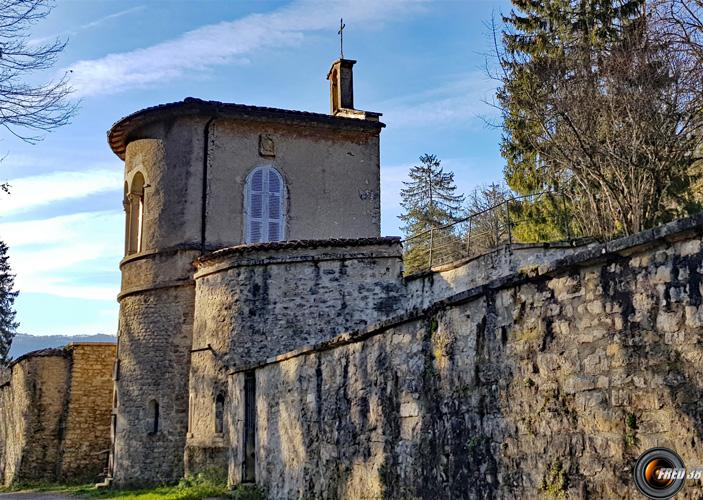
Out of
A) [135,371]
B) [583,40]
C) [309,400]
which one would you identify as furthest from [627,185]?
[135,371]

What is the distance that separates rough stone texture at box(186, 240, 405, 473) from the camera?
1473cm

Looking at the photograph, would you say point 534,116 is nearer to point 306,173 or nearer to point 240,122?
point 306,173

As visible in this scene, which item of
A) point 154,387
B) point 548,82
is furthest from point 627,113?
point 154,387

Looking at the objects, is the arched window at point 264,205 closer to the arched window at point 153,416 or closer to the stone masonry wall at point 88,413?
the arched window at point 153,416

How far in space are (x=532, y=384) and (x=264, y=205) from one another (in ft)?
42.7

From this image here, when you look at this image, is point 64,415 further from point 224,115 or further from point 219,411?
point 224,115

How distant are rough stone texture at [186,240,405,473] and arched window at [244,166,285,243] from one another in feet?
10.3

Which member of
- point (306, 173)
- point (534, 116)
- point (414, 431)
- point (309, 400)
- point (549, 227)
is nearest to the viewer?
Result: point (414, 431)

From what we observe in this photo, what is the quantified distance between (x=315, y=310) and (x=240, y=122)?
607cm

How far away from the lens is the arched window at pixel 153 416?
17.2m

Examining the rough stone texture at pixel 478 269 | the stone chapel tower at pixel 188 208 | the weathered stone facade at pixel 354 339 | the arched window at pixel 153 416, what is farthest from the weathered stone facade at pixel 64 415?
the rough stone texture at pixel 478 269

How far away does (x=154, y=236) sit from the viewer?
18.3 meters

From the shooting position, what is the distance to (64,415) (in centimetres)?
2086

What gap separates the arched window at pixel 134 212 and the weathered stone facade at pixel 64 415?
11.5 ft
